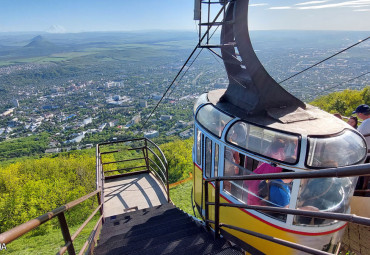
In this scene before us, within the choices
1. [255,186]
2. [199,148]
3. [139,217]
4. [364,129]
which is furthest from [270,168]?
[139,217]

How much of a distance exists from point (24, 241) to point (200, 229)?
8585 millimetres

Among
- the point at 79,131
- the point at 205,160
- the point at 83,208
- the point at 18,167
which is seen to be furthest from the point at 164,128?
the point at 205,160

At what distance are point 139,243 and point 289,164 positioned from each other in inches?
109

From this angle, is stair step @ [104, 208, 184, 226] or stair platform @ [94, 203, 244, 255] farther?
stair step @ [104, 208, 184, 226]

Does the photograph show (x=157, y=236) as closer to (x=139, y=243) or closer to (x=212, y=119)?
(x=139, y=243)

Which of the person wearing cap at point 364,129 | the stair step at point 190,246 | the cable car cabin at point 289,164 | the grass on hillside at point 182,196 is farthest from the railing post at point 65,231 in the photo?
the grass on hillside at point 182,196

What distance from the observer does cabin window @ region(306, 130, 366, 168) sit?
349 cm

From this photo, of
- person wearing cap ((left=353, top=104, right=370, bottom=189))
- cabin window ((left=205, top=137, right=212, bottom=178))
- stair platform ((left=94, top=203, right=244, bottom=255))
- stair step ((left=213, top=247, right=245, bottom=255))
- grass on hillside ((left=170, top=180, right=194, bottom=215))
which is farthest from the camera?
grass on hillside ((left=170, top=180, right=194, bottom=215))

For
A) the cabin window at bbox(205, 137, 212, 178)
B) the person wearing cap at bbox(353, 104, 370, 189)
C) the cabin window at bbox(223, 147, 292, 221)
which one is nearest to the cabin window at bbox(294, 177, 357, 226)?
the cabin window at bbox(223, 147, 292, 221)

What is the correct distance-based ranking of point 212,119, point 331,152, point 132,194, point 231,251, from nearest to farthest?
point 231,251 < point 331,152 < point 212,119 < point 132,194

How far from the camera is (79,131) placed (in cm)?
6250

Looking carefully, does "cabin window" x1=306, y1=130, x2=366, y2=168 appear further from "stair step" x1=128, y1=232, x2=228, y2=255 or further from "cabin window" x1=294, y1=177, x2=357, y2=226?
"stair step" x1=128, y1=232, x2=228, y2=255

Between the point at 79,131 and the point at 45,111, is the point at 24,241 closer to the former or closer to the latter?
the point at 79,131

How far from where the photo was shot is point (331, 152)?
353 cm
